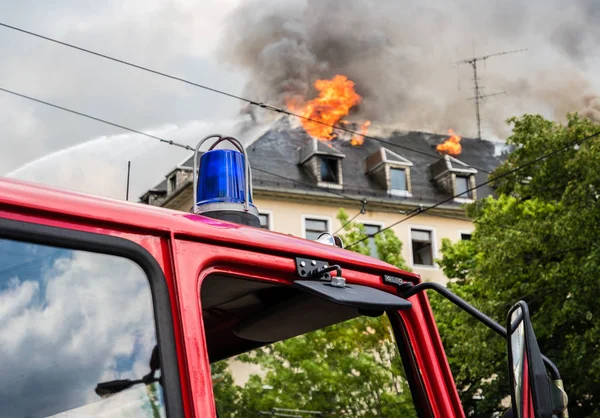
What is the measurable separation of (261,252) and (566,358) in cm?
1700

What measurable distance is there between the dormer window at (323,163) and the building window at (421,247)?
3.62 meters

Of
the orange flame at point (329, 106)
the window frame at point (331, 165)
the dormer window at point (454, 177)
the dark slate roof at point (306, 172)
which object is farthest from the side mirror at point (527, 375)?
the orange flame at point (329, 106)

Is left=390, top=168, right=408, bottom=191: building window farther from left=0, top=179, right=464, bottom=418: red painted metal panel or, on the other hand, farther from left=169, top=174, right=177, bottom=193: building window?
left=0, top=179, right=464, bottom=418: red painted metal panel

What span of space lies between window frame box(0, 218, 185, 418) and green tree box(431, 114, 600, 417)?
15619mm

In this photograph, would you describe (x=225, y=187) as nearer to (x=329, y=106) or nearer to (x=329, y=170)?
(x=329, y=170)

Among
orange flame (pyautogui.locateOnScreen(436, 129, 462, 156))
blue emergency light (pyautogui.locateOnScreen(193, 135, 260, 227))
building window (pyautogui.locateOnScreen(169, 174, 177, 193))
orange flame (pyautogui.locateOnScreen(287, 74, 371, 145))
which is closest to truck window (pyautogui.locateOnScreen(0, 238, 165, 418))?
blue emergency light (pyautogui.locateOnScreen(193, 135, 260, 227))

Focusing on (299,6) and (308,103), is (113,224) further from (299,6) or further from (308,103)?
(299,6)

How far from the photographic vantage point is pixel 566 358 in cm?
1825

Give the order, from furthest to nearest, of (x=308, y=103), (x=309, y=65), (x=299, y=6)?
(x=299, y=6)
(x=309, y=65)
(x=308, y=103)

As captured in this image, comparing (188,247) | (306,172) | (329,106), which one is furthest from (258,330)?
(329,106)

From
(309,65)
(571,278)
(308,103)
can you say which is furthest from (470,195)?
(571,278)

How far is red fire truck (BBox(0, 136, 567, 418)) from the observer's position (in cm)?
189

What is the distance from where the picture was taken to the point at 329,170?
36.9m

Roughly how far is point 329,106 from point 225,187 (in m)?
41.5
